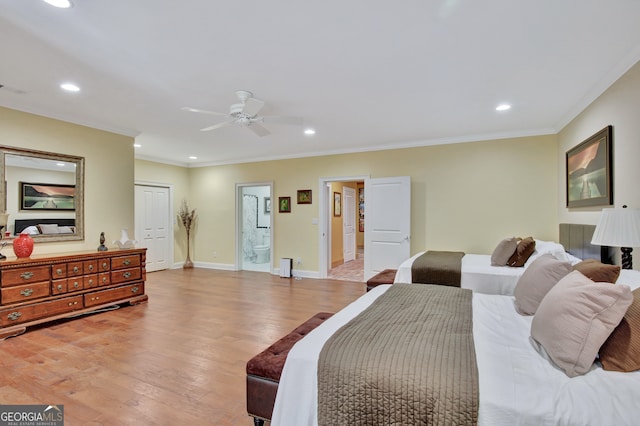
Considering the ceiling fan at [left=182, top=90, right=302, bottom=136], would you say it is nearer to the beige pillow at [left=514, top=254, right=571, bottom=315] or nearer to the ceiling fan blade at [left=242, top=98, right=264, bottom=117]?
the ceiling fan blade at [left=242, top=98, right=264, bottom=117]

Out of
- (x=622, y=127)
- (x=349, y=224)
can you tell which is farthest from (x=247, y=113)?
(x=349, y=224)

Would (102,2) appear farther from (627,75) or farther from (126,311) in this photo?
(627,75)

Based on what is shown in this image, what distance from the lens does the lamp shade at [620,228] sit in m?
2.03

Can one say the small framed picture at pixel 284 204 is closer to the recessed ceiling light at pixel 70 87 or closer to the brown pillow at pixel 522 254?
the recessed ceiling light at pixel 70 87

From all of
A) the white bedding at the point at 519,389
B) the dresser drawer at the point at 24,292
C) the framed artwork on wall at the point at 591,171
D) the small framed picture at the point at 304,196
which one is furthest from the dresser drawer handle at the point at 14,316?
the framed artwork on wall at the point at 591,171

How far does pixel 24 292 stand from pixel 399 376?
412 cm

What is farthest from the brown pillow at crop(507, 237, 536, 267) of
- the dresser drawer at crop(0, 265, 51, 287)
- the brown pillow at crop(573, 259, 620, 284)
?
the dresser drawer at crop(0, 265, 51, 287)

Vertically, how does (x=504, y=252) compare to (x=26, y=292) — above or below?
above

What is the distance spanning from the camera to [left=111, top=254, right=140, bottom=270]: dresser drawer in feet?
13.9

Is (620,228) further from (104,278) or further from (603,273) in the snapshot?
(104,278)

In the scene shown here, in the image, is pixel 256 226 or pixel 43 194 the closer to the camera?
pixel 43 194

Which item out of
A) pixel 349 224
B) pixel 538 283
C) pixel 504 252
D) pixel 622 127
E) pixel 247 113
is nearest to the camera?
pixel 538 283

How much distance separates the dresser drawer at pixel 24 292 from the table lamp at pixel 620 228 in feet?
17.4

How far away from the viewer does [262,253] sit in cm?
873
